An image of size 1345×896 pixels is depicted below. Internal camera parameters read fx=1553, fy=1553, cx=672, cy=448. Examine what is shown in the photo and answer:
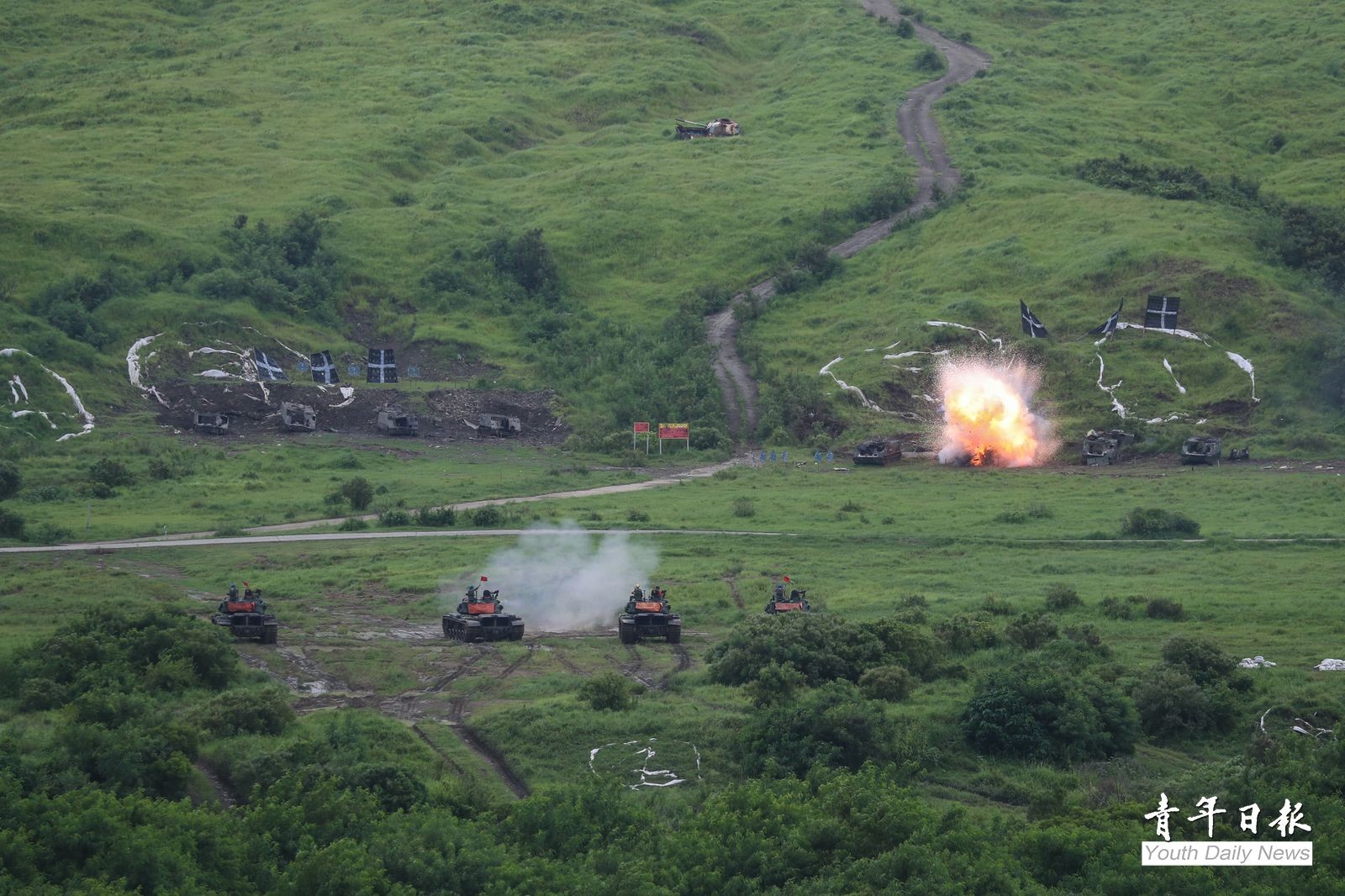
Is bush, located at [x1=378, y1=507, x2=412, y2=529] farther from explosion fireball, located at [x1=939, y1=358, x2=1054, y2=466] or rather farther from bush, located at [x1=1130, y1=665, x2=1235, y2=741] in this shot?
bush, located at [x1=1130, y1=665, x2=1235, y2=741]

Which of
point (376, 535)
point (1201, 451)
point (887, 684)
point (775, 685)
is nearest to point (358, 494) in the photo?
point (376, 535)

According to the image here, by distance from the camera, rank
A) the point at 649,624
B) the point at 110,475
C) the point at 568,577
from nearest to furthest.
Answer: the point at 649,624
the point at 568,577
the point at 110,475

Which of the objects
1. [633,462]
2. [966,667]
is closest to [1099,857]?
[966,667]

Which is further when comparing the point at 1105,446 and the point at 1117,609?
the point at 1105,446

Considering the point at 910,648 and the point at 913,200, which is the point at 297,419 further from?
the point at 913,200

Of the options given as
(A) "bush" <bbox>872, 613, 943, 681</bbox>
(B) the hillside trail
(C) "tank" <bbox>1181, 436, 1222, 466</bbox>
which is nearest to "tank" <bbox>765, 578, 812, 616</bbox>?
(A) "bush" <bbox>872, 613, 943, 681</bbox>

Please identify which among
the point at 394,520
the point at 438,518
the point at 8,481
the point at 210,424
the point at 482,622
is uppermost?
the point at 210,424
